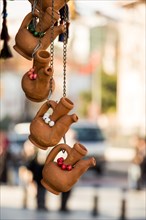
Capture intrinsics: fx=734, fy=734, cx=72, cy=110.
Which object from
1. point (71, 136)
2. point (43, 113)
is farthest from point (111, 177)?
point (43, 113)

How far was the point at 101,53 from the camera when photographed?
52562 mm

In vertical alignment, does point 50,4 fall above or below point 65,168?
above

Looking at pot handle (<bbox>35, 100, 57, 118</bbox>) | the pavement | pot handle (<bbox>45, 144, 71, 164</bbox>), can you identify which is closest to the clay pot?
pot handle (<bbox>35, 100, 57, 118</bbox>)

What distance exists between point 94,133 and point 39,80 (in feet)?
59.2

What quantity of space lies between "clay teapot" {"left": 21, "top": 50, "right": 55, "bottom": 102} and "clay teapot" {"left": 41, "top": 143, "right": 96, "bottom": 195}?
0.28 meters

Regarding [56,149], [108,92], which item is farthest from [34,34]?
[108,92]

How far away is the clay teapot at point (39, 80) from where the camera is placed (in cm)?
342

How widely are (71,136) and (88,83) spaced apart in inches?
1458

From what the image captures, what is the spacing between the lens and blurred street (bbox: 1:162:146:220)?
11.5m

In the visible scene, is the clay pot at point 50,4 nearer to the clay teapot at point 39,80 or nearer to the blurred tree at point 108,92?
the clay teapot at point 39,80

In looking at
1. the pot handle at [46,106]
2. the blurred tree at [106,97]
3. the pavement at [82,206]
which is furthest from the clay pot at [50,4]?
the blurred tree at [106,97]

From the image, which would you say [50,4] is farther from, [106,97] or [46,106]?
[106,97]

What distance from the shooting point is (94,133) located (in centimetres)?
2152

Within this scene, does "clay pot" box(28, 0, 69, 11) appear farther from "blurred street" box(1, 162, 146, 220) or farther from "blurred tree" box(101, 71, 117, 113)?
"blurred tree" box(101, 71, 117, 113)
